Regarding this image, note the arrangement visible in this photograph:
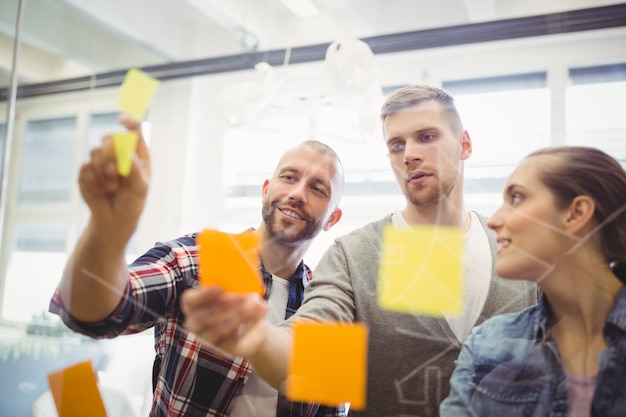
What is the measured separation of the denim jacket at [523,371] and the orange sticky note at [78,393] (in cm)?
41

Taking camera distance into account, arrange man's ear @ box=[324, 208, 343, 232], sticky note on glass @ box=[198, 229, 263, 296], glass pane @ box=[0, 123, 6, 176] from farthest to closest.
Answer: glass pane @ box=[0, 123, 6, 176] < man's ear @ box=[324, 208, 343, 232] < sticky note on glass @ box=[198, 229, 263, 296]

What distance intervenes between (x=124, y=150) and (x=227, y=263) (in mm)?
157

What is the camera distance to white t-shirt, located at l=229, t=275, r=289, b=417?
0.56 meters

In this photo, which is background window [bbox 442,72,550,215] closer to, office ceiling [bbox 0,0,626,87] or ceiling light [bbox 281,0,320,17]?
office ceiling [bbox 0,0,626,87]

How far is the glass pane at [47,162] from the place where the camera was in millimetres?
773

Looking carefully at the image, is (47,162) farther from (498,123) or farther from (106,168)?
(498,123)

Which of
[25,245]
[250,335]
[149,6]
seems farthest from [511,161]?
[25,245]

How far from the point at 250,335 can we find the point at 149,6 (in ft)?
1.93

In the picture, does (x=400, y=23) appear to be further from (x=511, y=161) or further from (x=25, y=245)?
(x=25, y=245)

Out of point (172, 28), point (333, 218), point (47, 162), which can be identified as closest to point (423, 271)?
point (333, 218)

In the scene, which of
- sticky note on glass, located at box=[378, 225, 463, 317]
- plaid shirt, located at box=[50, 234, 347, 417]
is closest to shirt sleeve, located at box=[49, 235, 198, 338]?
plaid shirt, located at box=[50, 234, 347, 417]

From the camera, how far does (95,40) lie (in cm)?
76

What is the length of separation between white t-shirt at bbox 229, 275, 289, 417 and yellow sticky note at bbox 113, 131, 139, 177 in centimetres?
22

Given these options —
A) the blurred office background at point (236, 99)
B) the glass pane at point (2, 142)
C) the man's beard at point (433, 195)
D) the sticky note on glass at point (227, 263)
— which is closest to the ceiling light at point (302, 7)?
the blurred office background at point (236, 99)
